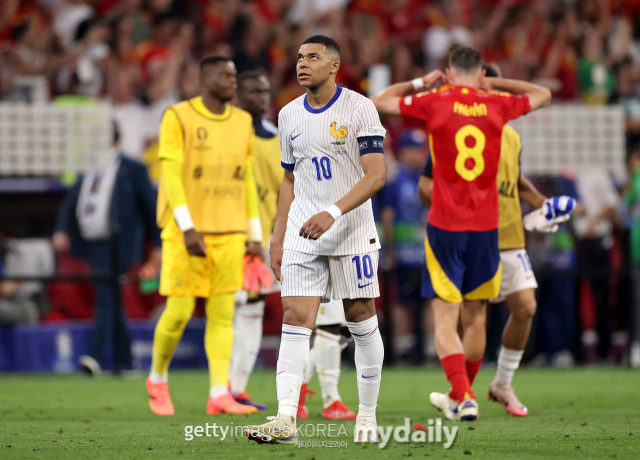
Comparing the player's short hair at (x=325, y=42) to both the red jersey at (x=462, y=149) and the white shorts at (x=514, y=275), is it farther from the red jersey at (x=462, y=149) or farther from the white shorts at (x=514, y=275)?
the white shorts at (x=514, y=275)

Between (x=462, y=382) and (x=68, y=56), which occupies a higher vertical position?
(x=68, y=56)

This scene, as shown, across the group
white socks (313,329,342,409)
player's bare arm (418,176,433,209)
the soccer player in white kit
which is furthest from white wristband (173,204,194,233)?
player's bare arm (418,176,433,209)

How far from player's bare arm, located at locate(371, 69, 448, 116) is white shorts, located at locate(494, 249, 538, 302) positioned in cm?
139

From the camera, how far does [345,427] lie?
5613 millimetres

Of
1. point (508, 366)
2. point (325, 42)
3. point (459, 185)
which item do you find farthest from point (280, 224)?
point (508, 366)

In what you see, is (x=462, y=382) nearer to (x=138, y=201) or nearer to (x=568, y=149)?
(x=138, y=201)

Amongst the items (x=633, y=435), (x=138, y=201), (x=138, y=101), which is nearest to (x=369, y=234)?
(x=633, y=435)

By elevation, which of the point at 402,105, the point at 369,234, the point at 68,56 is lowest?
the point at 369,234

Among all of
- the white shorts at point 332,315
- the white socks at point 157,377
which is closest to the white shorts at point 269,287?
the white shorts at point 332,315

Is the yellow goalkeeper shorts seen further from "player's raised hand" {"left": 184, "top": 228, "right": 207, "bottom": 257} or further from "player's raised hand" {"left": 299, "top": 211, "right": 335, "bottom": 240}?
"player's raised hand" {"left": 299, "top": 211, "right": 335, "bottom": 240}

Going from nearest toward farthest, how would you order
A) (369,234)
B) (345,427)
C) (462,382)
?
(369,234), (345,427), (462,382)

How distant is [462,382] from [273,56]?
8.08 meters

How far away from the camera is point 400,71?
12.7 meters

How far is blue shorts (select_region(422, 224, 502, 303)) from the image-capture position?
20.3 ft
